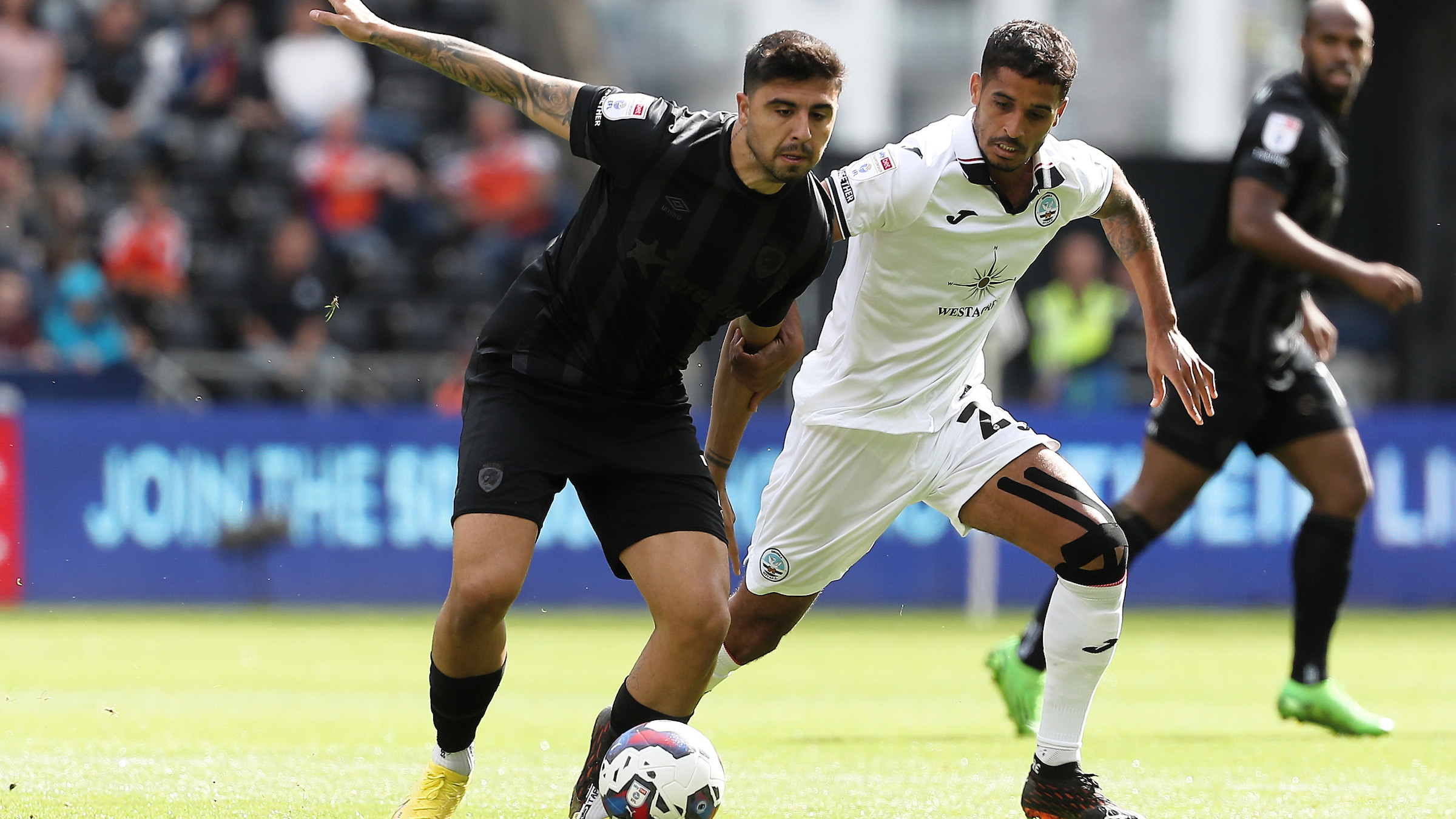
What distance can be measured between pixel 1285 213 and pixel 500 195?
32.5ft

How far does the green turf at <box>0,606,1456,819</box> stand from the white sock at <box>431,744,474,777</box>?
0.29m

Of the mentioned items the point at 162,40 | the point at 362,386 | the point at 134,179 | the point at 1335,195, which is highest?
the point at 1335,195

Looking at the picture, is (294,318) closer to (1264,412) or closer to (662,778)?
(1264,412)

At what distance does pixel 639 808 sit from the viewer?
455cm

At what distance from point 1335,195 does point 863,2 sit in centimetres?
2327

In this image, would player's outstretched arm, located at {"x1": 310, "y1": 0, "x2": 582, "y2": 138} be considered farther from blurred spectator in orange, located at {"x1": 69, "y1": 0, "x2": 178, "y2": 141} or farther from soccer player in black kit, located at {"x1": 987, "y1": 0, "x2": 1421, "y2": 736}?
blurred spectator in orange, located at {"x1": 69, "y1": 0, "x2": 178, "y2": 141}

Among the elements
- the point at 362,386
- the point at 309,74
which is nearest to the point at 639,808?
the point at 362,386

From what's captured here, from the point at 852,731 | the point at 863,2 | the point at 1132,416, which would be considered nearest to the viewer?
the point at 852,731

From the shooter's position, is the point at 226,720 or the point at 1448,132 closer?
the point at 226,720

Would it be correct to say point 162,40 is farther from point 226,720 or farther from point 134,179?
point 226,720

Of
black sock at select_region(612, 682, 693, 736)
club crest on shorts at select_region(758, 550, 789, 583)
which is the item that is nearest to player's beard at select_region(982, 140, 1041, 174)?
club crest on shorts at select_region(758, 550, 789, 583)

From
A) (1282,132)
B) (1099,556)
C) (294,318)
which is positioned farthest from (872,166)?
(294,318)

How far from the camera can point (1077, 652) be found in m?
5.47

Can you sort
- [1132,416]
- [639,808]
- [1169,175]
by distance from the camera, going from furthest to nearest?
[1169,175]
[1132,416]
[639,808]
